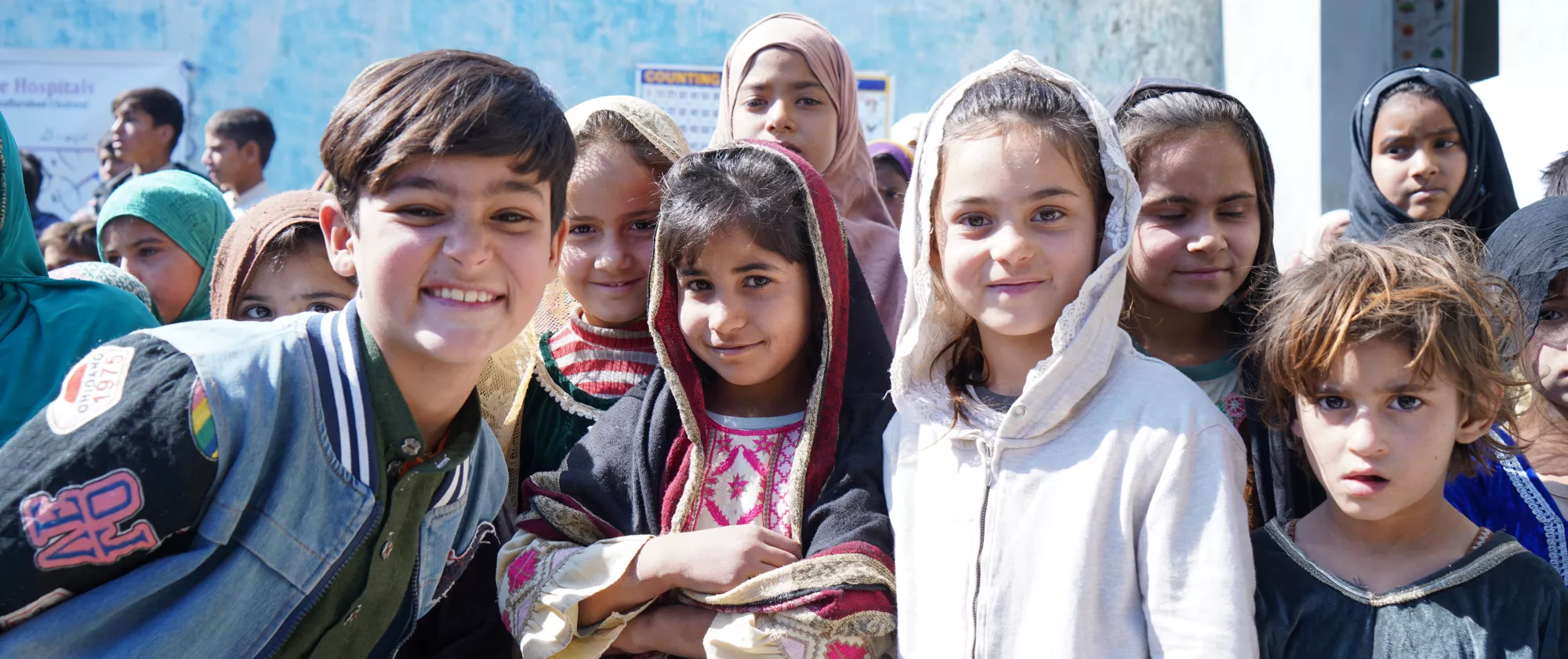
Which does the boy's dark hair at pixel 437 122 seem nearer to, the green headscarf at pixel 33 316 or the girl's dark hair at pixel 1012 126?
the girl's dark hair at pixel 1012 126

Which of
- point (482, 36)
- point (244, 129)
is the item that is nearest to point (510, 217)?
point (244, 129)

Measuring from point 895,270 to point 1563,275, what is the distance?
5.42ft

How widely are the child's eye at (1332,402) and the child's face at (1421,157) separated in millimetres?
1985

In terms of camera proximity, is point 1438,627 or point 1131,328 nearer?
point 1438,627

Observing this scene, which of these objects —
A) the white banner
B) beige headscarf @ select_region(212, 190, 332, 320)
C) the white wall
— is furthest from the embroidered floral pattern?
the white banner

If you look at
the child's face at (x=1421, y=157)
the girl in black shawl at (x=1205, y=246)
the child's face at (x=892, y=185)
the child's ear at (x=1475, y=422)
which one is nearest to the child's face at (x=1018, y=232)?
the girl in black shawl at (x=1205, y=246)

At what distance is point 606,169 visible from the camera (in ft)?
8.66

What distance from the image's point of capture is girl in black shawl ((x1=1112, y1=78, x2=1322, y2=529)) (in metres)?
2.18

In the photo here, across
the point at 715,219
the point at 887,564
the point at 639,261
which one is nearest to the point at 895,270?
the point at 639,261

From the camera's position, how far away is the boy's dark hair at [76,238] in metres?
5.28

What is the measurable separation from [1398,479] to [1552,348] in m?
0.69

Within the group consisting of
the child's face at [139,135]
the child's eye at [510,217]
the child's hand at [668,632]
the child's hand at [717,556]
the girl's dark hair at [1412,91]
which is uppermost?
the child's face at [139,135]

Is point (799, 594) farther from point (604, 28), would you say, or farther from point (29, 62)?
point (29, 62)

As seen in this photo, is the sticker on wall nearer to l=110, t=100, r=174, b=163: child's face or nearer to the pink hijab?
the pink hijab
